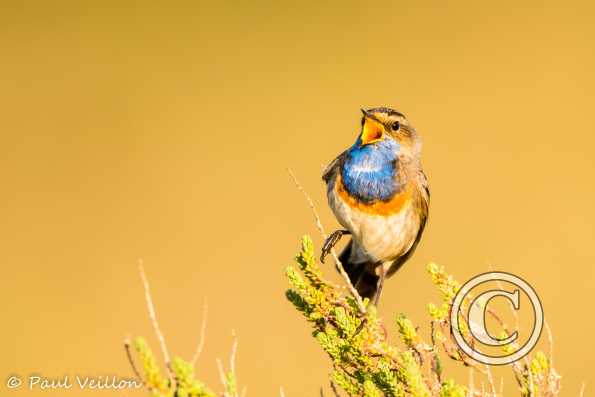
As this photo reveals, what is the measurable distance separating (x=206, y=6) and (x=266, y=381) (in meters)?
9.02

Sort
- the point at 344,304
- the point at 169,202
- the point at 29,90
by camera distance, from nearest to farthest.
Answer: the point at 344,304
the point at 169,202
the point at 29,90

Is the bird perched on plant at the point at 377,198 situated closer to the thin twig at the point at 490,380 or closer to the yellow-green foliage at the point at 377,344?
the yellow-green foliage at the point at 377,344

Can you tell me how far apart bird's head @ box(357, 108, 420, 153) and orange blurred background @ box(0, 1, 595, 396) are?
3.95m

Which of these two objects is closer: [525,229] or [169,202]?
[525,229]

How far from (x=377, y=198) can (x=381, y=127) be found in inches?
16.2

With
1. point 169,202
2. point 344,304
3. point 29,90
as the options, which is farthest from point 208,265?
point 344,304

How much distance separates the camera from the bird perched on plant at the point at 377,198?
504 cm

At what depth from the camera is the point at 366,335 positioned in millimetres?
3777

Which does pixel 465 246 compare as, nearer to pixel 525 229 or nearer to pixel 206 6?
pixel 525 229

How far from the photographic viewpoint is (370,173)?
16.5 feet

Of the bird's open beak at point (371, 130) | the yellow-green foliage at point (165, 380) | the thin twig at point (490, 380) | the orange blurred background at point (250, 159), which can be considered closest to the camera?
the yellow-green foliage at point (165, 380)

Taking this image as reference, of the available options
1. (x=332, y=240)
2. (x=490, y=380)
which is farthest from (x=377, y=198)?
(x=490, y=380)

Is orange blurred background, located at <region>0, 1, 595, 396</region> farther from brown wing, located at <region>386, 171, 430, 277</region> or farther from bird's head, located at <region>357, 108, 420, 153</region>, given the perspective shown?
bird's head, located at <region>357, 108, 420, 153</region>

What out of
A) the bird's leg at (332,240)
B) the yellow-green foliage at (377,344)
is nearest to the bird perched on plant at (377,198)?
the bird's leg at (332,240)
